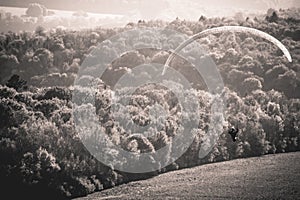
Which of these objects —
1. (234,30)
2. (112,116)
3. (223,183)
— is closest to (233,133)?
(223,183)

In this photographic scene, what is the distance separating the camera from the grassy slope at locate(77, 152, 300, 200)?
2789cm

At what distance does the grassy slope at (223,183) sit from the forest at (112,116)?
1.58 m

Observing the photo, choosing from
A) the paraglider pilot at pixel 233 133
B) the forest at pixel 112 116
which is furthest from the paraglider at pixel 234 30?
the paraglider pilot at pixel 233 133

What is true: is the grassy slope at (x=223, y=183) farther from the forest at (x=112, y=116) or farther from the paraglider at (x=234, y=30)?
the paraglider at (x=234, y=30)

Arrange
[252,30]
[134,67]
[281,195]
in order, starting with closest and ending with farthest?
[281,195], [134,67], [252,30]

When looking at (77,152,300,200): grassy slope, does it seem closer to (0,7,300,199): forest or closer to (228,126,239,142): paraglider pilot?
(0,7,300,199): forest

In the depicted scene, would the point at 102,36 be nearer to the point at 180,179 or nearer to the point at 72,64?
the point at 72,64

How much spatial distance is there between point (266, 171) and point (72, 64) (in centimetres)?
5054

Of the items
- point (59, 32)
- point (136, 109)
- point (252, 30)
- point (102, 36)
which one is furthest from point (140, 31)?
point (136, 109)

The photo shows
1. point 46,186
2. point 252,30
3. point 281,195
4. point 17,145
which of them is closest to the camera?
point 281,195

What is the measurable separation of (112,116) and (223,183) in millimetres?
13297

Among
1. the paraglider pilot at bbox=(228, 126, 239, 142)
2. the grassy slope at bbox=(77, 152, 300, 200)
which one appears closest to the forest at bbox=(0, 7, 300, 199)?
the paraglider pilot at bbox=(228, 126, 239, 142)

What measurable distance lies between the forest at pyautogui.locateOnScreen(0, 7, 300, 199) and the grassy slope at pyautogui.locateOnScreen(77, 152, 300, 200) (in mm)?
1583

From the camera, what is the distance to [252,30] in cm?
8575
